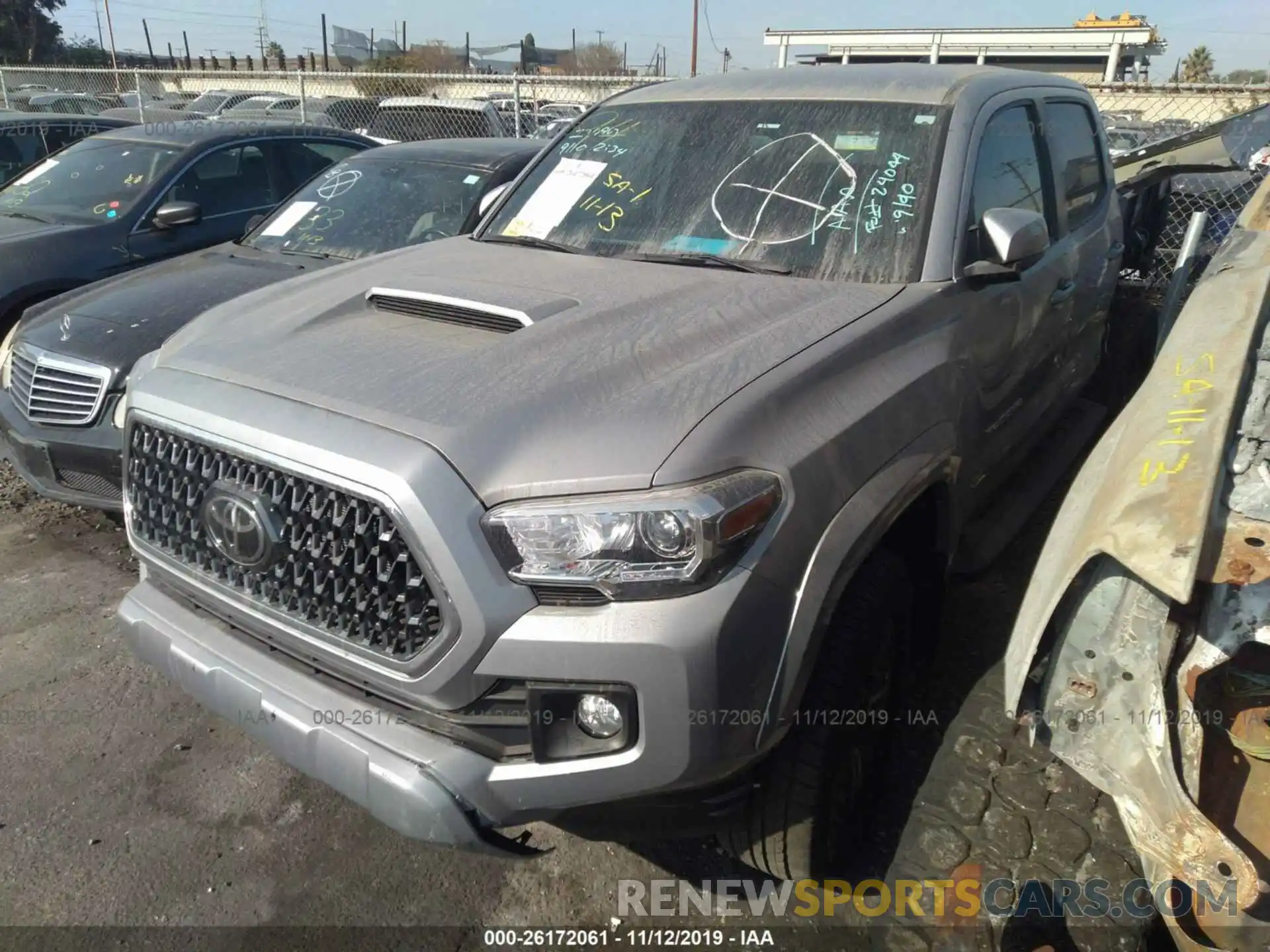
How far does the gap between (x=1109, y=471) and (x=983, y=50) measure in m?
37.5

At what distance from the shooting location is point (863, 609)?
2.11 meters

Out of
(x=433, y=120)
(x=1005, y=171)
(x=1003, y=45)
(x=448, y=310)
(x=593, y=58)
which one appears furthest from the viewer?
(x=593, y=58)

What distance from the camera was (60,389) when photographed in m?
3.74

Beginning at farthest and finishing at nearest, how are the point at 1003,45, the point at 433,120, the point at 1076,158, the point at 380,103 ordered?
1. the point at 1003,45
2. the point at 380,103
3. the point at 433,120
4. the point at 1076,158

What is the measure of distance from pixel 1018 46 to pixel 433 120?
34.2 m

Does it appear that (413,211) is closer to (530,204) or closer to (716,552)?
(530,204)

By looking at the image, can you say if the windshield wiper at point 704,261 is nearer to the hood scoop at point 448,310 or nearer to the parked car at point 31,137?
the hood scoop at point 448,310

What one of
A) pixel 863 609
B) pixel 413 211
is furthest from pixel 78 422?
pixel 863 609

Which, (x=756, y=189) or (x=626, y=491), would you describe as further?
(x=756, y=189)

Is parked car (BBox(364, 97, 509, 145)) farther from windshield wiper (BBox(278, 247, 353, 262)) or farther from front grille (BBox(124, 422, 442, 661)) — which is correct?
front grille (BBox(124, 422, 442, 661))

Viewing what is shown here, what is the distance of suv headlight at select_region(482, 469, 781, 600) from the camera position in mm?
1689

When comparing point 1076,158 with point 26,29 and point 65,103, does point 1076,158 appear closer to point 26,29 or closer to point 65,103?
point 65,103

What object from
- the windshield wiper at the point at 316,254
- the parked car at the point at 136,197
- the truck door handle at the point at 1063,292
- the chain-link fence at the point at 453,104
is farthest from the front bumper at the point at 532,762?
the chain-link fence at the point at 453,104

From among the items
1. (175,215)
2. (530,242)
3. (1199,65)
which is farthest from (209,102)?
(1199,65)
